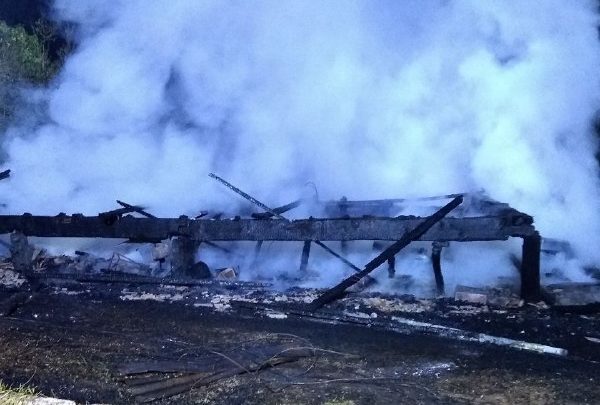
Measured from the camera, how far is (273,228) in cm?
674

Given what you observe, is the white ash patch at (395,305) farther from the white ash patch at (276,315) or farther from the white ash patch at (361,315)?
the white ash patch at (276,315)

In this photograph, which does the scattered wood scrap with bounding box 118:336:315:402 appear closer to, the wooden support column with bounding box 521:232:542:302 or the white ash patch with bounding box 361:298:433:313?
the white ash patch with bounding box 361:298:433:313

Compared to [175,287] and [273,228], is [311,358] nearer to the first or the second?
[273,228]

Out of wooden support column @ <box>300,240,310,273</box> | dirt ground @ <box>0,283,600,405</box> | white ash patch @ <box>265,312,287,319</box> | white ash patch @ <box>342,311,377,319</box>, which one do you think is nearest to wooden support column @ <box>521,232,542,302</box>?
dirt ground @ <box>0,283,600,405</box>

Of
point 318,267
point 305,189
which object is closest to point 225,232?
point 318,267

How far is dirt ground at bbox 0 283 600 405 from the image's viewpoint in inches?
159

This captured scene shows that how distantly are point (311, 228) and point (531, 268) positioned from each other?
257 centimetres

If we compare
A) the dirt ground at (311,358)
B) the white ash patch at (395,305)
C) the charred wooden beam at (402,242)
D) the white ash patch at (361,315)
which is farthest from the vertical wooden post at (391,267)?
the white ash patch at (361,315)

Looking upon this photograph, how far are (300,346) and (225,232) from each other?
7.90 feet

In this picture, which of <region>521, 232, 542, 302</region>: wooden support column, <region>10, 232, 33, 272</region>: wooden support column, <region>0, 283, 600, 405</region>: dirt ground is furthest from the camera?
<region>10, 232, 33, 272</region>: wooden support column

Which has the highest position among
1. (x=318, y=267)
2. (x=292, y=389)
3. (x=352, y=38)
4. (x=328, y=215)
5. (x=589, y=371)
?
(x=352, y=38)

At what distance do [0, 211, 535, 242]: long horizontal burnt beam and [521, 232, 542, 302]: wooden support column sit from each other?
0.13 m

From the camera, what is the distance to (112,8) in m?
12.6

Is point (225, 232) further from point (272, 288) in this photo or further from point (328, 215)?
point (328, 215)
